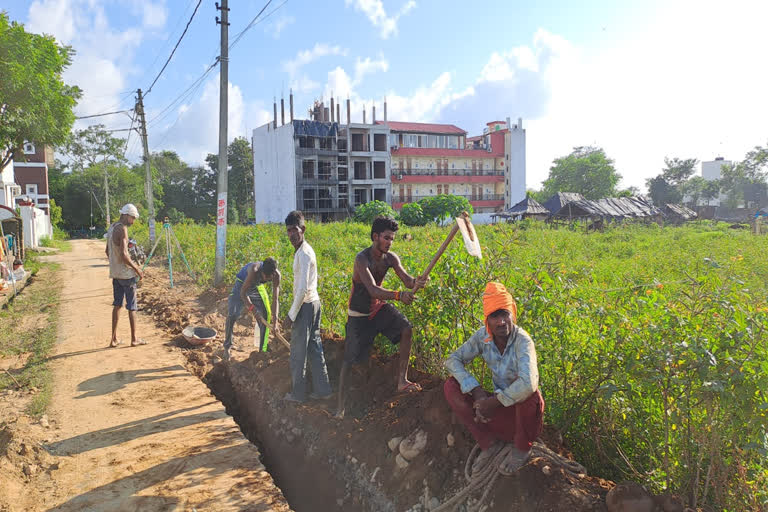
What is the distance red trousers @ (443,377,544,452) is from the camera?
2.96 m

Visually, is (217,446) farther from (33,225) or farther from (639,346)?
(33,225)

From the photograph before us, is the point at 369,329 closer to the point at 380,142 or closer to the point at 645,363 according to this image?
the point at 645,363

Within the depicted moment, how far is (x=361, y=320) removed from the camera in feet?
15.0

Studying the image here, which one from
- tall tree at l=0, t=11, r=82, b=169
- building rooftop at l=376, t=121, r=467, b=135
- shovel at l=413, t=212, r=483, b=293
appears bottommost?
shovel at l=413, t=212, r=483, b=293

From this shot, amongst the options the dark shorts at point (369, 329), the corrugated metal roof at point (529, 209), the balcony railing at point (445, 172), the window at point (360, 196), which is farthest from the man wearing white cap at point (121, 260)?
the balcony railing at point (445, 172)

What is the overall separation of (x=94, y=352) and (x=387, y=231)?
5.41 m

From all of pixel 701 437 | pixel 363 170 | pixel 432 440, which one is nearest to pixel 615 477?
pixel 701 437

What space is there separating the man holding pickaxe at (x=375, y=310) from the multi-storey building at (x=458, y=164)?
41.0 meters

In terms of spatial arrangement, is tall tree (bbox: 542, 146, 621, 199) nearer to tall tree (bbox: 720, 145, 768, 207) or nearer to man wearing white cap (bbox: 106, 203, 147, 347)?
tall tree (bbox: 720, 145, 768, 207)

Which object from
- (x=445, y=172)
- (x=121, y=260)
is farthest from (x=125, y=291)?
(x=445, y=172)

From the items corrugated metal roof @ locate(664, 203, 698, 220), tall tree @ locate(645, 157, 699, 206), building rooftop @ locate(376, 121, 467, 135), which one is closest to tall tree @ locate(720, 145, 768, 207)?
tall tree @ locate(645, 157, 699, 206)

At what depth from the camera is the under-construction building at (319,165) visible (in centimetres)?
3994

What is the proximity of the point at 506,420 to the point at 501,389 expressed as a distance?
0.61 feet

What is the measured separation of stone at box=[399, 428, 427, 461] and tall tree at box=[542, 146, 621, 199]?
61.2 meters
